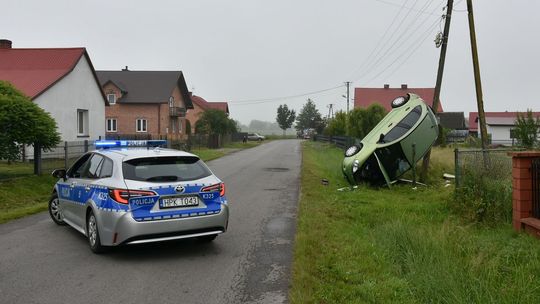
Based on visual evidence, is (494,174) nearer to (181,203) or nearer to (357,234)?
(357,234)

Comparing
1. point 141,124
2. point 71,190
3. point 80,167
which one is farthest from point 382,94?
point 71,190

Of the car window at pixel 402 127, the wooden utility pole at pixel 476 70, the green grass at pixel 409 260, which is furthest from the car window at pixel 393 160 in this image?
the green grass at pixel 409 260

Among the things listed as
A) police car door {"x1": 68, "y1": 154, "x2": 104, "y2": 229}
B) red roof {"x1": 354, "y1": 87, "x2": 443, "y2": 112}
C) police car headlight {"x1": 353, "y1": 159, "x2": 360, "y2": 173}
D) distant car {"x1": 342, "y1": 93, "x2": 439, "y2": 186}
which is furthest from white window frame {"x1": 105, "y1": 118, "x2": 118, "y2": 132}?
police car door {"x1": 68, "y1": 154, "x2": 104, "y2": 229}

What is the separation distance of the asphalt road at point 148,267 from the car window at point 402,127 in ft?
19.8

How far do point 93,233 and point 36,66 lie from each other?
22101 mm

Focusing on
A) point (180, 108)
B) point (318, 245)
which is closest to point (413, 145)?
point (318, 245)

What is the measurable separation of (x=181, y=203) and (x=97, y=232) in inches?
47.8

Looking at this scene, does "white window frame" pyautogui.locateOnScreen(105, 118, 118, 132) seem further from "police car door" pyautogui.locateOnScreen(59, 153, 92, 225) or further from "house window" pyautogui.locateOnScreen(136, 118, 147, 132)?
"police car door" pyautogui.locateOnScreen(59, 153, 92, 225)

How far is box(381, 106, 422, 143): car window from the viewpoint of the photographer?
14.3m

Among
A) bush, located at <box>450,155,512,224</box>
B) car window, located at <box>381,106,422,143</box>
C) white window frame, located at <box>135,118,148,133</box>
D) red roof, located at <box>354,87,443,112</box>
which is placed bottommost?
bush, located at <box>450,155,512,224</box>

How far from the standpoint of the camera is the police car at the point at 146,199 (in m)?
6.29

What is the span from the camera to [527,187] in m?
7.55

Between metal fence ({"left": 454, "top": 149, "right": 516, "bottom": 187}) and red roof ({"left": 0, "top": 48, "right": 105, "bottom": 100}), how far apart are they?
19863 millimetres

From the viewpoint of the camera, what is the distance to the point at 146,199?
6344 mm
